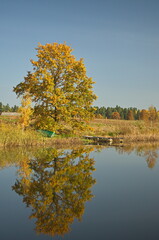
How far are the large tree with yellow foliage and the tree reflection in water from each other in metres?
11.0

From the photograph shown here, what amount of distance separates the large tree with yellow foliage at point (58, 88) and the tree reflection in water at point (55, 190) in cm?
1104

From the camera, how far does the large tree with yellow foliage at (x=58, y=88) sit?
23891mm

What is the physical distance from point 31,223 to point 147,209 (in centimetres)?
297

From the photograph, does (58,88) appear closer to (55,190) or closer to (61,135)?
(61,135)

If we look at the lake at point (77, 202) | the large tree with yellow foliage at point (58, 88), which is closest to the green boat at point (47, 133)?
the large tree with yellow foliage at point (58, 88)

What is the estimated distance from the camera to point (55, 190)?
838cm

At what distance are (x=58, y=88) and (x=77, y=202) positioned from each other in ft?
58.1

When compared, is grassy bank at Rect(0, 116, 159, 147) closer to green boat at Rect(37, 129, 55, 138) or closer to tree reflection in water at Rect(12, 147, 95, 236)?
green boat at Rect(37, 129, 55, 138)

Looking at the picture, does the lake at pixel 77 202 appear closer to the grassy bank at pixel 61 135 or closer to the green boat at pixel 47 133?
the grassy bank at pixel 61 135

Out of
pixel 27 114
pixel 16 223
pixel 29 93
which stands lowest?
pixel 16 223

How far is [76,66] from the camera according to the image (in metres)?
24.7

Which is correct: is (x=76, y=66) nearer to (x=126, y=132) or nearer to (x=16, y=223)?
(x=126, y=132)

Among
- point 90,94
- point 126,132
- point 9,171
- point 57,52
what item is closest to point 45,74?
point 57,52

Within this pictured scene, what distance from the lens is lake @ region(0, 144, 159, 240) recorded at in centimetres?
555
